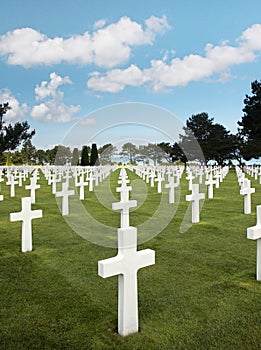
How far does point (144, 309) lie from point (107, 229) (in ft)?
13.3

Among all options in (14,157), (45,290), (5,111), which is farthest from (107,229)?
(14,157)

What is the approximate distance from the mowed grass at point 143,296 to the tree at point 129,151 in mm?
5690

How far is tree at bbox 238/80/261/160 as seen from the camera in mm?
43406

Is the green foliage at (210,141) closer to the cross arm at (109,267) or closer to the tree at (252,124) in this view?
the tree at (252,124)

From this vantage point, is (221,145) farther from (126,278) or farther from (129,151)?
(126,278)

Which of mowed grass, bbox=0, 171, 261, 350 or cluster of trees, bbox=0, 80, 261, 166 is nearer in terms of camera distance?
mowed grass, bbox=0, 171, 261, 350

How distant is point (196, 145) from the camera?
5256 cm

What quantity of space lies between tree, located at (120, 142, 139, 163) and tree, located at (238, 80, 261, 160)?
33.1 metres

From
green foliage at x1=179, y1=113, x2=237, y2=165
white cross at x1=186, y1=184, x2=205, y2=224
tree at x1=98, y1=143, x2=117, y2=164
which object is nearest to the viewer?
white cross at x1=186, y1=184, x2=205, y2=224

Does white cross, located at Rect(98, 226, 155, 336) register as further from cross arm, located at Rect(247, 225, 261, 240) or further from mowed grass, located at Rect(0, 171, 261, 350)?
cross arm, located at Rect(247, 225, 261, 240)

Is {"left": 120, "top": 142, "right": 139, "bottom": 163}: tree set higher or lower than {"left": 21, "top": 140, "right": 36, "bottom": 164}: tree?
lower

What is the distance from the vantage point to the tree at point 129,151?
12.1 metres

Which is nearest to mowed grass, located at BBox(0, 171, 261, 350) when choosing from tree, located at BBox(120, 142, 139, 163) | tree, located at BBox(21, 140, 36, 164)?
tree, located at BBox(120, 142, 139, 163)

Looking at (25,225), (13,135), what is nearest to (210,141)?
(13,135)
